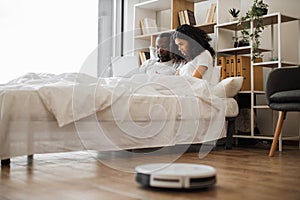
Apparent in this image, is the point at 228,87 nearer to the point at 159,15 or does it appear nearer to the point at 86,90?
the point at 86,90

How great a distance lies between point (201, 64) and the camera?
123 inches

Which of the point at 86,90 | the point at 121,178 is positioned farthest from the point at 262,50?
the point at 121,178

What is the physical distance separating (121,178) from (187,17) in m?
2.52

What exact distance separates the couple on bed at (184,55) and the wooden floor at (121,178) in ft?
2.66

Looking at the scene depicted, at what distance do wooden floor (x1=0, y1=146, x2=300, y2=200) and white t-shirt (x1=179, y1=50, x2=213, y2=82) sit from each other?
79 cm

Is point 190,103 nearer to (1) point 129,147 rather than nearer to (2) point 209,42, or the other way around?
(1) point 129,147

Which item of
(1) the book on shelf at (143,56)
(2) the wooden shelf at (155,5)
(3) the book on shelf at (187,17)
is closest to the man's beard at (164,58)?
(1) the book on shelf at (143,56)

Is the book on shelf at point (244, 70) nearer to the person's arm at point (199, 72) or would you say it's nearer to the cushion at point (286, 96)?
the person's arm at point (199, 72)

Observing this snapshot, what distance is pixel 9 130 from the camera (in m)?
2.08

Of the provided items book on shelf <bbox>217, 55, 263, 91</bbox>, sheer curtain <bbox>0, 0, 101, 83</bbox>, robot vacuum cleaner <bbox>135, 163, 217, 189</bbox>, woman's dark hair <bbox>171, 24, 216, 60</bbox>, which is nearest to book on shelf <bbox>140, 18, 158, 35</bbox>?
sheer curtain <bbox>0, 0, 101, 83</bbox>

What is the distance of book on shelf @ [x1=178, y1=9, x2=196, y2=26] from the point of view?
3.88 meters

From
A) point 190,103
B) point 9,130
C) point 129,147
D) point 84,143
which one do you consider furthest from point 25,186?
point 190,103

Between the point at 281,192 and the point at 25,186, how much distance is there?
92 centimetres

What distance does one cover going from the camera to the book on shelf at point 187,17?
12.7 ft
